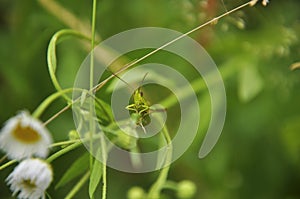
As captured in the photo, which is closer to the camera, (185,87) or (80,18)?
(185,87)

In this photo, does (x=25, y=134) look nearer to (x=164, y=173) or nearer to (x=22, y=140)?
(x=22, y=140)

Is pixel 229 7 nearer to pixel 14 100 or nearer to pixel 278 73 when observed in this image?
pixel 278 73

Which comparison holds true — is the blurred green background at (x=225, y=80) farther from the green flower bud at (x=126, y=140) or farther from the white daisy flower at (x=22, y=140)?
the white daisy flower at (x=22, y=140)

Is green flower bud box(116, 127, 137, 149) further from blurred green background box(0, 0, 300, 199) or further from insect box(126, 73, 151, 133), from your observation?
blurred green background box(0, 0, 300, 199)

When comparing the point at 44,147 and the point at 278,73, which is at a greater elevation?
the point at 278,73

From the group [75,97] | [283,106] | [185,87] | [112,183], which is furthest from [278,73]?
[75,97]

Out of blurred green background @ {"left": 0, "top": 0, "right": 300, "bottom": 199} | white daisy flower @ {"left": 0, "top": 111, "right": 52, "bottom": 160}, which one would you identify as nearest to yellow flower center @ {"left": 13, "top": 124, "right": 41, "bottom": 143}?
white daisy flower @ {"left": 0, "top": 111, "right": 52, "bottom": 160}
